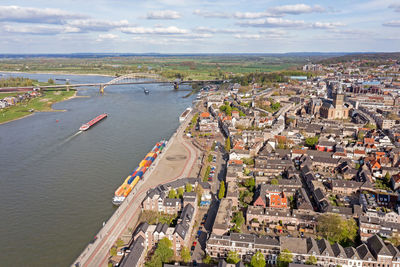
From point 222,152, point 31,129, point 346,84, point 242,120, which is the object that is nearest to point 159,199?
point 222,152

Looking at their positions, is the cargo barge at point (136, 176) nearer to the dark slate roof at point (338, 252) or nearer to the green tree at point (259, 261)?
the green tree at point (259, 261)

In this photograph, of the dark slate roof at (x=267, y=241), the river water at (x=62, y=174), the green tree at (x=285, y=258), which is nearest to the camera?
the green tree at (x=285, y=258)

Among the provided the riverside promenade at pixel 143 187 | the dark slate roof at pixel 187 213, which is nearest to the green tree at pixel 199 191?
the dark slate roof at pixel 187 213

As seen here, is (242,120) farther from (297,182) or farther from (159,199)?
(159,199)

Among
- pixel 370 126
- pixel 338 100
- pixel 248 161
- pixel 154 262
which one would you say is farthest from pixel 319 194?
pixel 338 100

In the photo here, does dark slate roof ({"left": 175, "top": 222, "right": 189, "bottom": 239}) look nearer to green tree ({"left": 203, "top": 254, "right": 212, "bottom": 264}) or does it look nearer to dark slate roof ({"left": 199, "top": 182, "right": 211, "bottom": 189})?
green tree ({"left": 203, "top": 254, "right": 212, "bottom": 264})

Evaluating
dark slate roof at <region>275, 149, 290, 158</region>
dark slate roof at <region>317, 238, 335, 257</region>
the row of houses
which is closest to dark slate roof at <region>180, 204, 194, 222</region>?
the row of houses
